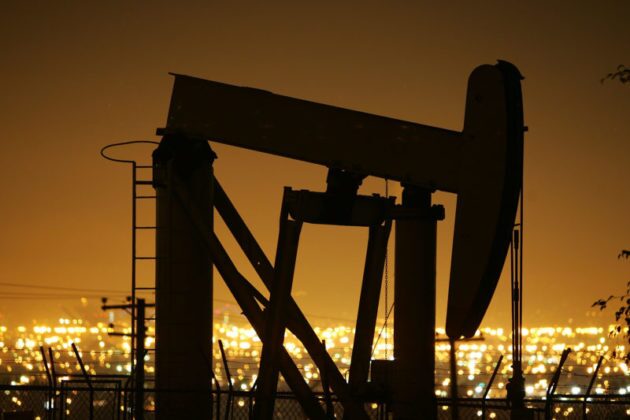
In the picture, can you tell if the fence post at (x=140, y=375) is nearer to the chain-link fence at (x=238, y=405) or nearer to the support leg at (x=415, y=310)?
the chain-link fence at (x=238, y=405)

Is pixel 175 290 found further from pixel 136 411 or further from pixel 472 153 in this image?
pixel 472 153

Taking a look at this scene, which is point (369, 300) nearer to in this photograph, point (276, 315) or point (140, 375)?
point (276, 315)

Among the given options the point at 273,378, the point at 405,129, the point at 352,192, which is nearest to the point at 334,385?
the point at 273,378

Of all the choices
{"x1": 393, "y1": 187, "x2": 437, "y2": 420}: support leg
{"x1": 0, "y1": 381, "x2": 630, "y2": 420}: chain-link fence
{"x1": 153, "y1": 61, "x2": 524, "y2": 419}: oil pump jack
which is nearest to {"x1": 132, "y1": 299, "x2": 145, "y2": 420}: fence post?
{"x1": 0, "y1": 381, "x2": 630, "y2": 420}: chain-link fence

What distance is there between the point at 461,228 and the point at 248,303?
3.23 metres

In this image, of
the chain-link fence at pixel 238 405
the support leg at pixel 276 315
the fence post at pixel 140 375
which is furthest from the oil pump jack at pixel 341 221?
the chain-link fence at pixel 238 405

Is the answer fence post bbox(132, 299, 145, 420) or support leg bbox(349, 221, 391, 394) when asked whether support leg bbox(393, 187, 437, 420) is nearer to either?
support leg bbox(349, 221, 391, 394)

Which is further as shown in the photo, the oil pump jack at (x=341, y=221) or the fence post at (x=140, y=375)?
the fence post at (x=140, y=375)

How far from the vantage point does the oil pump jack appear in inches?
483

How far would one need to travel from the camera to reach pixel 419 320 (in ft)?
44.6

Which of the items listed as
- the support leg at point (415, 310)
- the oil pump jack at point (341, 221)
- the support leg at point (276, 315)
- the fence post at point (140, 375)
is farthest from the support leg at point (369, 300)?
the fence post at point (140, 375)

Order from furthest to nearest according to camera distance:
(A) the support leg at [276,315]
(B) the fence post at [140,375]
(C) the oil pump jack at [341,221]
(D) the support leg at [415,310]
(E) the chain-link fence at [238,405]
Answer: (B) the fence post at [140,375], (E) the chain-link fence at [238,405], (D) the support leg at [415,310], (A) the support leg at [276,315], (C) the oil pump jack at [341,221]

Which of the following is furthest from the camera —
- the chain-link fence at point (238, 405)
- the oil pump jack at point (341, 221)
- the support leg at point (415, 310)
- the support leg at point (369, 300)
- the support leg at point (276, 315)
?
the chain-link fence at point (238, 405)

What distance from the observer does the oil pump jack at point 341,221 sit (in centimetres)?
1227
